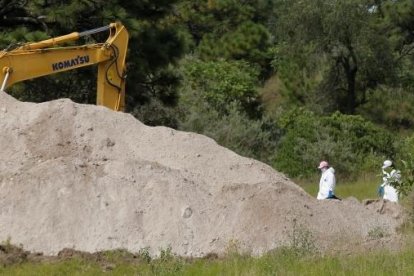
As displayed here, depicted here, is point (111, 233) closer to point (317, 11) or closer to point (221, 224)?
point (221, 224)

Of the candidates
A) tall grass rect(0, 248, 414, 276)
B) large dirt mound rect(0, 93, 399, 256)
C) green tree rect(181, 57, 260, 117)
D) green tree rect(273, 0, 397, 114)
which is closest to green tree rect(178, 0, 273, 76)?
green tree rect(273, 0, 397, 114)

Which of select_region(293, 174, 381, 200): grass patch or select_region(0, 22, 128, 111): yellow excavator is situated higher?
select_region(0, 22, 128, 111): yellow excavator

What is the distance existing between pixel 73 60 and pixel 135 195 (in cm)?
562

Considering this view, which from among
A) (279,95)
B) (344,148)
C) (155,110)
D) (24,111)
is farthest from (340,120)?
(24,111)

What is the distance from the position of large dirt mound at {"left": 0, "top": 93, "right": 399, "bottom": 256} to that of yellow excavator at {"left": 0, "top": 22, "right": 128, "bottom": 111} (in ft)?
6.89

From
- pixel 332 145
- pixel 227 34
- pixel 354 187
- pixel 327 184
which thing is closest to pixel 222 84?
pixel 332 145

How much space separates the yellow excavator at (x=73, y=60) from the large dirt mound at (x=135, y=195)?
210cm

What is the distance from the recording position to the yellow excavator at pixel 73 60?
1518 cm

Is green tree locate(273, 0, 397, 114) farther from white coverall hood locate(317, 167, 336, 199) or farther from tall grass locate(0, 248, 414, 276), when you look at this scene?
tall grass locate(0, 248, 414, 276)

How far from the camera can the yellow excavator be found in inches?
598

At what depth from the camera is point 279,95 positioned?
143ft

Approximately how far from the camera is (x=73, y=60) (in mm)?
16312

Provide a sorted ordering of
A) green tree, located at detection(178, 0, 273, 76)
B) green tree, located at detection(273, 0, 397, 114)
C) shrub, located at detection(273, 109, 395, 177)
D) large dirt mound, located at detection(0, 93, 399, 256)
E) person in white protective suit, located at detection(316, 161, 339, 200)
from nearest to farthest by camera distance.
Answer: large dirt mound, located at detection(0, 93, 399, 256) < person in white protective suit, located at detection(316, 161, 339, 200) < shrub, located at detection(273, 109, 395, 177) < green tree, located at detection(273, 0, 397, 114) < green tree, located at detection(178, 0, 273, 76)

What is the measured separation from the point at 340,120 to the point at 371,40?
9769 mm
